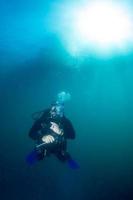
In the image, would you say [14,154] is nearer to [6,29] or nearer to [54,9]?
[6,29]

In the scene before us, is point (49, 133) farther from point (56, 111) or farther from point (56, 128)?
point (56, 111)

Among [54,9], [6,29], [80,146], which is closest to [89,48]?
[54,9]

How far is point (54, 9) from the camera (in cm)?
650

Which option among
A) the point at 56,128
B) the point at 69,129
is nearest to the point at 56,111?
the point at 56,128

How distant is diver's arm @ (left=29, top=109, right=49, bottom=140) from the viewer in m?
3.85

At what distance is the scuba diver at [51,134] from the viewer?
377cm

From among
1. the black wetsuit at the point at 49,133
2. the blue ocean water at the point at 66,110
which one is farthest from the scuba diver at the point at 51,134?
the blue ocean water at the point at 66,110

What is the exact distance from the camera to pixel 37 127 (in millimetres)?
3906

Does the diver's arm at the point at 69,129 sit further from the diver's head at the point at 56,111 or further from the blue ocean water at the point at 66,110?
the blue ocean water at the point at 66,110

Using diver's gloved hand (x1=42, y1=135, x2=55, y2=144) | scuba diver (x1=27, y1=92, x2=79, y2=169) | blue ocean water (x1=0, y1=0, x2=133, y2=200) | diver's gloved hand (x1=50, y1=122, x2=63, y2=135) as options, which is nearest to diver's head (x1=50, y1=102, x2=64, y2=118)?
scuba diver (x1=27, y1=92, x2=79, y2=169)

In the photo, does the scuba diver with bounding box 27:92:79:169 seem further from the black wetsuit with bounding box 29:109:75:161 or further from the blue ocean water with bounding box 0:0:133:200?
the blue ocean water with bounding box 0:0:133:200

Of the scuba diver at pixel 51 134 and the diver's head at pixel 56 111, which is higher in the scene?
the diver's head at pixel 56 111

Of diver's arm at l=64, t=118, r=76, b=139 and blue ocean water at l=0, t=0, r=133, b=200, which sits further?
blue ocean water at l=0, t=0, r=133, b=200

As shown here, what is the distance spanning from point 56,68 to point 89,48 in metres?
1.86
